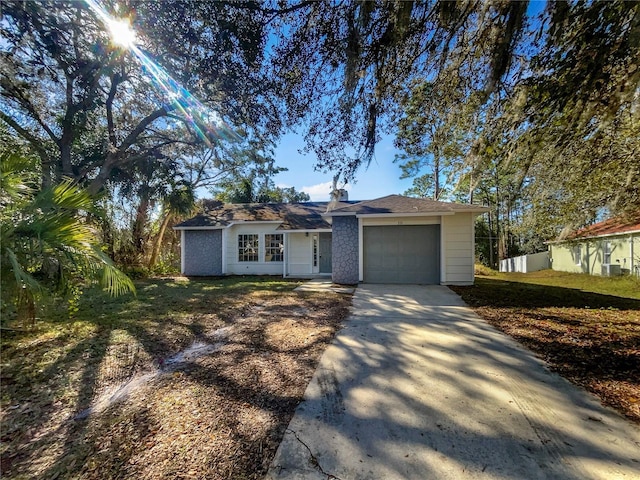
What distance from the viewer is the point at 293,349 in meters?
4.13

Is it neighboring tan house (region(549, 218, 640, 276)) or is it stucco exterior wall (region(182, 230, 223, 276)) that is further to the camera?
stucco exterior wall (region(182, 230, 223, 276))

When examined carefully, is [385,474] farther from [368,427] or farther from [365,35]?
[365,35]

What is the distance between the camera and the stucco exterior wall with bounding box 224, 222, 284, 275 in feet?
47.3

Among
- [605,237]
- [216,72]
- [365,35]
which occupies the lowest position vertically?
[605,237]

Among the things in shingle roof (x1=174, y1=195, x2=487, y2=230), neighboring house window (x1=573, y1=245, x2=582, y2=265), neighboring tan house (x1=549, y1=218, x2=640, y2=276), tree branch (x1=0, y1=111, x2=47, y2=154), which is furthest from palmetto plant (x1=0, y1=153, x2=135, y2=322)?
neighboring house window (x1=573, y1=245, x2=582, y2=265)

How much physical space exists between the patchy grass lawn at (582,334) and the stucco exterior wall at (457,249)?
1752mm

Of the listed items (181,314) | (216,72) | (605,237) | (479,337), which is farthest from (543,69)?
(605,237)

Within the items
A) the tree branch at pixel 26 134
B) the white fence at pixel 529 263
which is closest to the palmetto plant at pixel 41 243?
the tree branch at pixel 26 134

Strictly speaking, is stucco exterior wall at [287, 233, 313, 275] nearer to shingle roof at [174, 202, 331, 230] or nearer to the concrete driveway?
shingle roof at [174, 202, 331, 230]

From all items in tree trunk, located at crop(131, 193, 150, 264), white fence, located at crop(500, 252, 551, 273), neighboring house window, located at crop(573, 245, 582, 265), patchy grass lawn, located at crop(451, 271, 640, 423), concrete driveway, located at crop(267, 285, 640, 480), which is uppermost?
tree trunk, located at crop(131, 193, 150, 264)

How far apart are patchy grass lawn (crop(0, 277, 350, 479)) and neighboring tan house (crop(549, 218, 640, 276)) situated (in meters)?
13.9

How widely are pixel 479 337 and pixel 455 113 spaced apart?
3.53 m

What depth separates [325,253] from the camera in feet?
45.9

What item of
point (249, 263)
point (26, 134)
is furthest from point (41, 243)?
point (249, 263)
